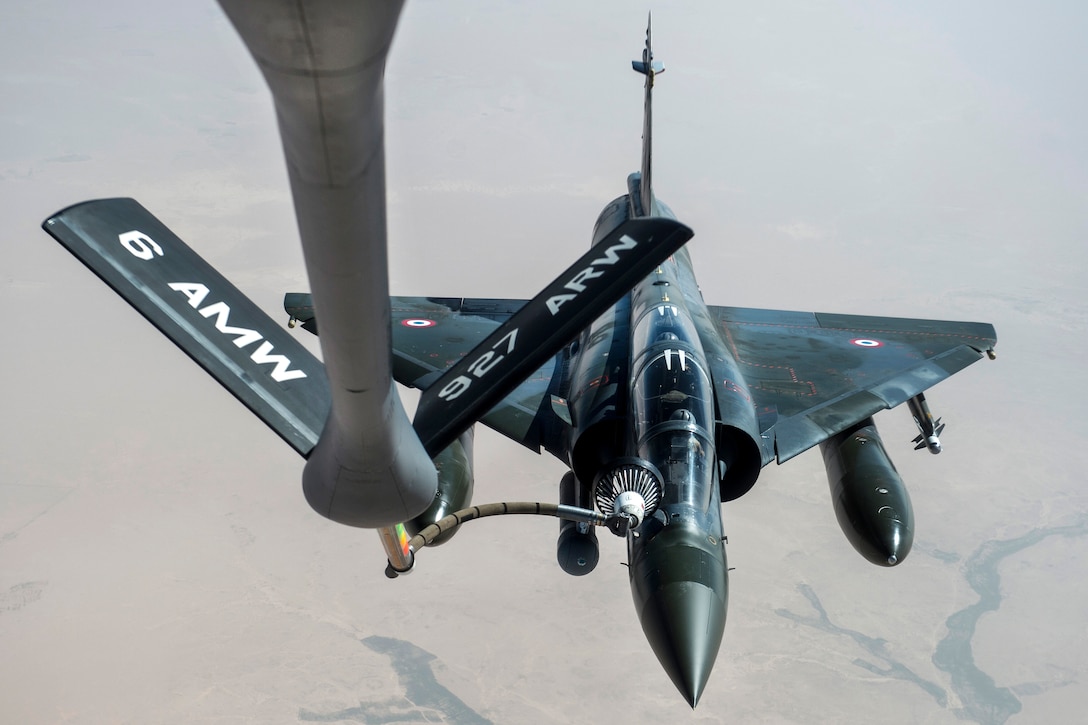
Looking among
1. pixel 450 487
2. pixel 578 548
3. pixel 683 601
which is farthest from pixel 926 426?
pixel 450 487

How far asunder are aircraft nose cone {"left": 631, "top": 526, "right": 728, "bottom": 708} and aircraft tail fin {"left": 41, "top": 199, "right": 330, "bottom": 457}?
7197 millimetres

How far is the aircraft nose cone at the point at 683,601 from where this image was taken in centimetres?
1248

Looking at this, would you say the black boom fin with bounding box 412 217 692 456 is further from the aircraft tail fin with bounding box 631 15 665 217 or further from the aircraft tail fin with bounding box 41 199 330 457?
the aircraft tail fin with bounding box 631 15 665 217

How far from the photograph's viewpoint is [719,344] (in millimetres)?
18844

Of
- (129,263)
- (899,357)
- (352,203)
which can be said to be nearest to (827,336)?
(899,357)

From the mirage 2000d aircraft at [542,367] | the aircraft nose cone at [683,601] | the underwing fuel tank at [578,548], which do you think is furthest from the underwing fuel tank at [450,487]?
the aircraft nose cone at [683,601]

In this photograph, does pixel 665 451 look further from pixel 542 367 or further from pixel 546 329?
pixel 546 329

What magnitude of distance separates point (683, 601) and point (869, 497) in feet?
21.2

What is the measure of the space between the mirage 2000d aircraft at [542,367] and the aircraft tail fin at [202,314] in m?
0.02

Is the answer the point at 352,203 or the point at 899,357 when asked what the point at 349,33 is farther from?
the point at 899,357

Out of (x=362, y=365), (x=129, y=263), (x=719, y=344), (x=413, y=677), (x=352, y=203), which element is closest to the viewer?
(x=352, y=203)

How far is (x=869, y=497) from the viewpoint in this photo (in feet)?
57.1

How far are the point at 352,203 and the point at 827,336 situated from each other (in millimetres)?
20537

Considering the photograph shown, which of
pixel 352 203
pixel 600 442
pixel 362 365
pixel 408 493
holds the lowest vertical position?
pixel 600 442
